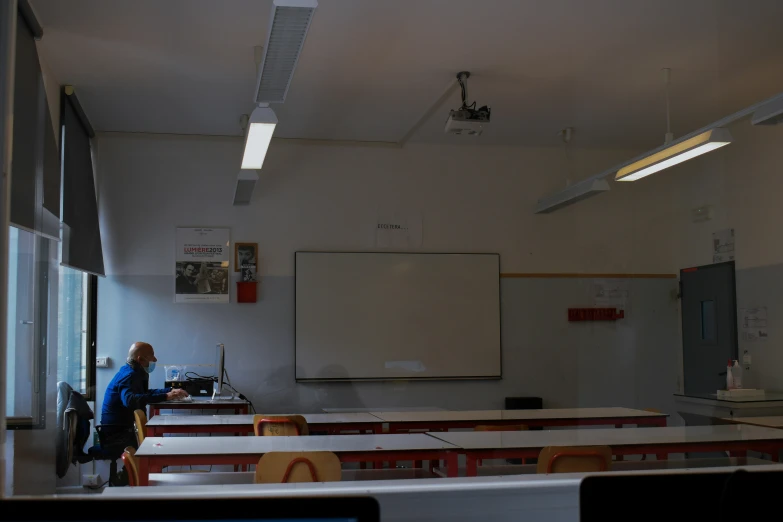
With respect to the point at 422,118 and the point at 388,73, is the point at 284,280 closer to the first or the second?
the point at 422,118

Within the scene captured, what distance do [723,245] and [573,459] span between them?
116 cm

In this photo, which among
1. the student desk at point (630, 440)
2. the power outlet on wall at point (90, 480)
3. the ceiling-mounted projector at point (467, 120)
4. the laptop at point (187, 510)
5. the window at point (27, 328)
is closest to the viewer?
the laptop at point (187, 510)

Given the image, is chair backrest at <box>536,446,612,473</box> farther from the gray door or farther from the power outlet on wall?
the power outlet on wall

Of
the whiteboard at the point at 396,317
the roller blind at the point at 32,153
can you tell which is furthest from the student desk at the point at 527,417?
the roller blind at the point at 32,153

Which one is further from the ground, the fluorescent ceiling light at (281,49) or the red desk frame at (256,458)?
the fluorescent ceiling light at (281,49)

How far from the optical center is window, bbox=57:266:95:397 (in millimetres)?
2586

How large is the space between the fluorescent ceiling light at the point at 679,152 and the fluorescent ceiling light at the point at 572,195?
154 mm

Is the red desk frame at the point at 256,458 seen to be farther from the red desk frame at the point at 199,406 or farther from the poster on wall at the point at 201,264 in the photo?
the poster on wall at the point at 201,264

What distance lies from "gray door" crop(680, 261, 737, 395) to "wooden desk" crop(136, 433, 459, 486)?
110 cm

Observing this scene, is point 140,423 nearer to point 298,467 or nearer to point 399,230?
point 298,467

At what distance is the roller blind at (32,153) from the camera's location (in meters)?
1.97

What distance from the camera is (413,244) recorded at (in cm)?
311

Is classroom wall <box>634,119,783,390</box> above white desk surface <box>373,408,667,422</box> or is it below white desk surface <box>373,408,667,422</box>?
above

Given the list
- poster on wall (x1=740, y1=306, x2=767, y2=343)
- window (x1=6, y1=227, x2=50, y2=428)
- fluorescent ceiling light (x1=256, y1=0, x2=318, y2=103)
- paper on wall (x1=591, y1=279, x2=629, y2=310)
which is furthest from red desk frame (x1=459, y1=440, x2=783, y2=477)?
fluorescent ceiling light (x1=256, y1=0, x2=318, y2=103)
